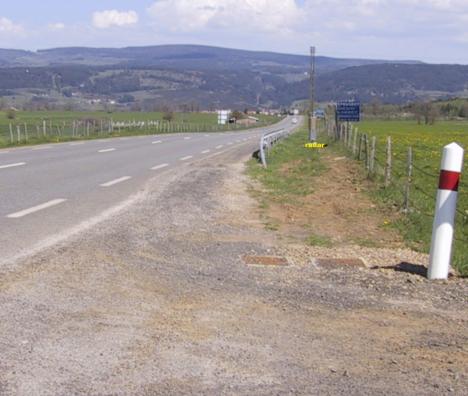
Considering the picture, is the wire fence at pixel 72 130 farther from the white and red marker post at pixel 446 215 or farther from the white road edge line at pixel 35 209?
the white and red marker post at pixel 446 215

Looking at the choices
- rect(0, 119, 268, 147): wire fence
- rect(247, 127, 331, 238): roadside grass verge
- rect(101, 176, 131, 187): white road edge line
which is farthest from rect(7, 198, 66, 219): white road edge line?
rect(0, 119, 268, 147): wire fence

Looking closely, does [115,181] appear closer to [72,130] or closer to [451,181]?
[451,181]

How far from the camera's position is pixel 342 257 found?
26.0 ft

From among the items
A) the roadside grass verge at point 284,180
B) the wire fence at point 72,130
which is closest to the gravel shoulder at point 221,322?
the roadside grass verge at point 284,180

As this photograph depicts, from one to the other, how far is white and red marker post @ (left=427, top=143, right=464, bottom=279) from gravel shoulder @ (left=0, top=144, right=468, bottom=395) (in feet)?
0.68

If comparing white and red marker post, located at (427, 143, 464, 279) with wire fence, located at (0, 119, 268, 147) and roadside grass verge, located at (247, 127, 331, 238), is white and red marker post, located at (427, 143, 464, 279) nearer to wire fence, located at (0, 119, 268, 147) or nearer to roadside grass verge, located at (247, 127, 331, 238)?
roadside grass verge, located at (247, 127, 331, 238)

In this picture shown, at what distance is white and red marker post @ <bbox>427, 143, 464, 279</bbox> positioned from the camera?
6691mm

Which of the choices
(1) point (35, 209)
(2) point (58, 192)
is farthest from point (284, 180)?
(1) point (35, 209)

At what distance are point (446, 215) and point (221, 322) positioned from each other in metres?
2.61

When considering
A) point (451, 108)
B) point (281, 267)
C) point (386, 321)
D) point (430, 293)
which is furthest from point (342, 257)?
point (451, 108)

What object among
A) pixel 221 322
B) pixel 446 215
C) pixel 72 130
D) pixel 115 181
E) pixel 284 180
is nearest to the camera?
pixel 221 322

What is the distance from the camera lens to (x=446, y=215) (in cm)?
670

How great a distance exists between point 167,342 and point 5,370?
102 centimetres

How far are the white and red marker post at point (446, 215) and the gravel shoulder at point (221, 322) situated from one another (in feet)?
0.68
